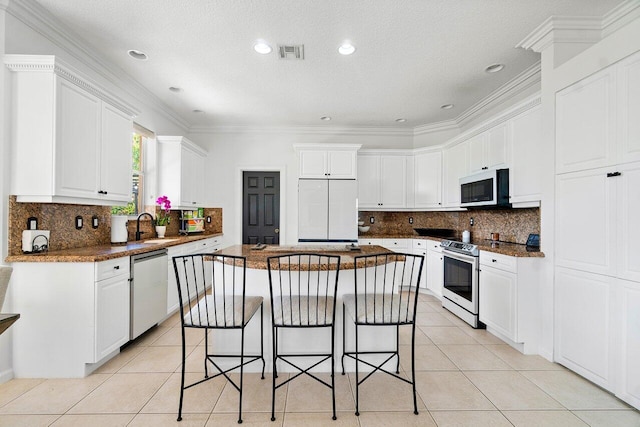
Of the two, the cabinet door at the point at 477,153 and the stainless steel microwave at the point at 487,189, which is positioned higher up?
the cabinet door at the point at 477,153

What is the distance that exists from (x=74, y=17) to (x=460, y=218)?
530 cm

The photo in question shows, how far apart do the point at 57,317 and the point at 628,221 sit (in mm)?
4113

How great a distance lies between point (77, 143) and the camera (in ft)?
8.12

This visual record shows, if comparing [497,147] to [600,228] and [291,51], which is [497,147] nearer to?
[600,228]

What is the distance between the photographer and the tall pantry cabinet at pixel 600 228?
6.57 ft

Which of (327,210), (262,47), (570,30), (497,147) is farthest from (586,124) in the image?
(327,210)

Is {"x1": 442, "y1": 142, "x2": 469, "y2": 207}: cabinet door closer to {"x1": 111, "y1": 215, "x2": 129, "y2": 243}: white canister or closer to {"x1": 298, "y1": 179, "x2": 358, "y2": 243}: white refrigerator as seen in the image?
{"x1": 298, "y1": 179, "x2": 358, "y2": 243}: white refrigerator

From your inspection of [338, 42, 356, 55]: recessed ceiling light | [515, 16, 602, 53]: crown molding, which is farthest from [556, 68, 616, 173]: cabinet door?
[338, 42, 356, 55]: recessed ceiling light

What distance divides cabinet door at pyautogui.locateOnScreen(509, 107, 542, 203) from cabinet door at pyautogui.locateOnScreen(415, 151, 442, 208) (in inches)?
64.6

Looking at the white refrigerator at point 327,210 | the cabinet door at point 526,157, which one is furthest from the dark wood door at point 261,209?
the cabinet door at point 526,157

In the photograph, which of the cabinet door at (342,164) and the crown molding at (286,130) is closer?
the cabinet door at (342,164)

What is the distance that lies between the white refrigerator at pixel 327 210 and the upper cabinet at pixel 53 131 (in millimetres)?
2815

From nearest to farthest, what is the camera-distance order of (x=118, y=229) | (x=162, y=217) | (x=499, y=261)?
(x=499, y=261), (x=118, y=229), (x=162, y=217)

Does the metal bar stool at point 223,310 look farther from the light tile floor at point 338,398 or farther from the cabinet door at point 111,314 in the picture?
the cabinet door at point 111,314
